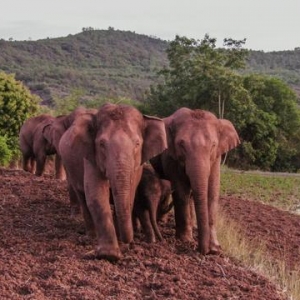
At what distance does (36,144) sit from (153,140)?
943cm

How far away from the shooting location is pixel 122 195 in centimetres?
670

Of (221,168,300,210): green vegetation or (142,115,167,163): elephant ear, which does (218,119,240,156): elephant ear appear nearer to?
(142,115,167,163): elephant ear

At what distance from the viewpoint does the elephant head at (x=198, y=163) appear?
765 centimetres

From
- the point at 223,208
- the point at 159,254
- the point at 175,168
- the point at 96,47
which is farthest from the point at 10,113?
the point at 96,47

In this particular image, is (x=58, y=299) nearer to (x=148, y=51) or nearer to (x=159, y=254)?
(x=159, y=254)

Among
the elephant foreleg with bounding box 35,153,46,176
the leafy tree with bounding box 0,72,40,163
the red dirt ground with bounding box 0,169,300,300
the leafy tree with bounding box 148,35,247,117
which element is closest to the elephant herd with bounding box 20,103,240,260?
the red dirt ground with bounding box 0,169,300,300

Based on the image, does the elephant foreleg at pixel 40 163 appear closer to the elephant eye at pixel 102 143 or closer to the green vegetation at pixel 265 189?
the green vegetation at pixel 265 189

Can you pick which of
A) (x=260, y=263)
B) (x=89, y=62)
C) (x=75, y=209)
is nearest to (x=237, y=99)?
(x=75, y=209)

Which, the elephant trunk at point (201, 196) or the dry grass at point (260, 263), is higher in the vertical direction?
the elephant trunk at point (201, 196)

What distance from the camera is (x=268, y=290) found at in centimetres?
620

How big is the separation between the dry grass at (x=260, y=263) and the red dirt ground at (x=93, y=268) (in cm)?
31

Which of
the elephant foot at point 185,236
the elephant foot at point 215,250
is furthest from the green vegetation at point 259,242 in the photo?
the elephant foot at point 185,236

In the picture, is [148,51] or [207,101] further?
[148,51]

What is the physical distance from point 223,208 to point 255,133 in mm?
31479
